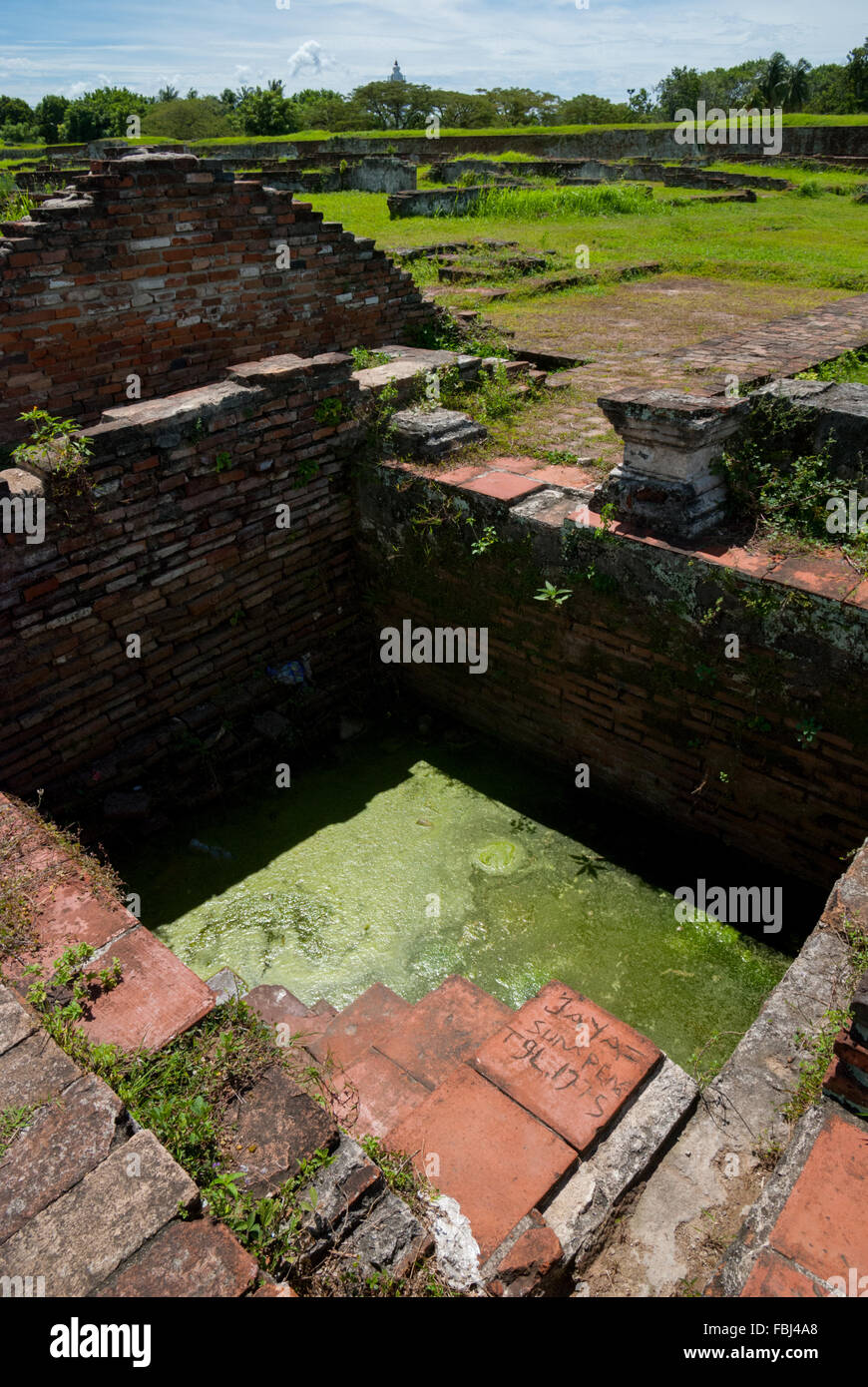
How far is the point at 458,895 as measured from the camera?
4.43 metres

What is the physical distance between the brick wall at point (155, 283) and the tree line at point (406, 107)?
40741 millimetres

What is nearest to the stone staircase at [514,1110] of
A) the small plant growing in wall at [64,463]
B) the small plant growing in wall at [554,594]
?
the small plant growing in wall at [554,594]

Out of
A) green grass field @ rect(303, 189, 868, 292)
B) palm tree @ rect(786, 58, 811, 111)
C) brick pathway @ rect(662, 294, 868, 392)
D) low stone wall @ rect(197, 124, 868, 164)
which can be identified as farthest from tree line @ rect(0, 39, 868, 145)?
brick pathway @ rect(662, 294, 868, 392)

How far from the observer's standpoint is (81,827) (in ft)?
15.4

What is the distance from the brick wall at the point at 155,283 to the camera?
196 inches

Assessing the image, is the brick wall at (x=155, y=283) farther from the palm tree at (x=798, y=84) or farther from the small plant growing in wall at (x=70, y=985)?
the palm tree at (x=798, y=84)

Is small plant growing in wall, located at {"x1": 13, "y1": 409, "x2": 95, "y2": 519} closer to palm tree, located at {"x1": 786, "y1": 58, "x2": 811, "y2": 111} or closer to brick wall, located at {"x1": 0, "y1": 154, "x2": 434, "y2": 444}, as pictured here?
brick wall, located at {"x1": 0, "y1": 154, "x2": 434, "y2": 444}

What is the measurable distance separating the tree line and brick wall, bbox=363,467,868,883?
4230cm

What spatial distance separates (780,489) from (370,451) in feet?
8.60

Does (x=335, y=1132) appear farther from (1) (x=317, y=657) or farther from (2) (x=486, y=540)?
(1) (x=317, y=657)

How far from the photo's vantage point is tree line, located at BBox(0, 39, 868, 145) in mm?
38062

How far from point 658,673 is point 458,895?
161 cm
